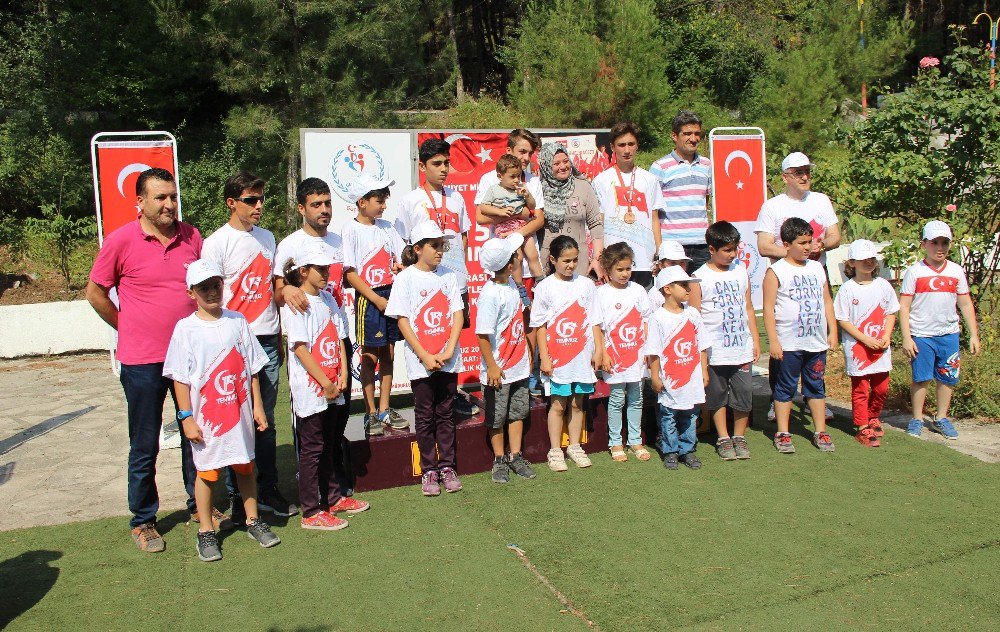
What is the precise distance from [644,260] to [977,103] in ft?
9.58

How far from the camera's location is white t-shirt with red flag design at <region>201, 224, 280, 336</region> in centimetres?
489

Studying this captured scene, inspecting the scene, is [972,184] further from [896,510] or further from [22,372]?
[22,372]

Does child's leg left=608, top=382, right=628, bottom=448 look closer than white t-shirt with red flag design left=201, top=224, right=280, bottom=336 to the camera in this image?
No

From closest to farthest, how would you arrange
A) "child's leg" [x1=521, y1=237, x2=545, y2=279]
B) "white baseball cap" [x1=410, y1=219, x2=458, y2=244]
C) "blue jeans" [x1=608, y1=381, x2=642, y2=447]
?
"white baseball cap" [x1=410, y1=219, x2=458, y2=244], "blue jeans" [x1=608, y1=381, x2=642, y2=447], "child's leg" [x1=521, y1=237, x2=545, y2=279]

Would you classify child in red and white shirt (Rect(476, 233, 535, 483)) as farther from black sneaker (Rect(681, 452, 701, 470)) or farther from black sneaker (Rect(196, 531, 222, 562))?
black sneaker (Rect(196, 531, 222, 562))

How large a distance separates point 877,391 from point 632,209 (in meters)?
2.26

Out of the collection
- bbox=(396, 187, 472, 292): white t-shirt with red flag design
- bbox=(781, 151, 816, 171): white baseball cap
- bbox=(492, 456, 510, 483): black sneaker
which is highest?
bbox=(781, 151, 816, 171): white baseball cap

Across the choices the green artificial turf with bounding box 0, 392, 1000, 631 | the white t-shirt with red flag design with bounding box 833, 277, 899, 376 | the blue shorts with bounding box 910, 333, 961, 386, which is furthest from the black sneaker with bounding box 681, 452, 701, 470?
the blue shorts with bounding box 910, 333, 961, 386

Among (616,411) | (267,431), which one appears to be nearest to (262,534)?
(267,431)

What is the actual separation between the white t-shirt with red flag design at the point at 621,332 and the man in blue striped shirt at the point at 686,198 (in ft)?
4.41

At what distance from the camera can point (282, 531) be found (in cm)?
483

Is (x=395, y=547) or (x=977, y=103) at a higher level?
(x=977, y=103)

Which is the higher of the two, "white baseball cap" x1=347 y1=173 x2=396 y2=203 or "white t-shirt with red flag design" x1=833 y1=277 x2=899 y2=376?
"white baseball cap" x1=347 y1=173 x2=396 y2=203

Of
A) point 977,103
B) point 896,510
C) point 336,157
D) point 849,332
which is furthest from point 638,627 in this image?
point 977,103
